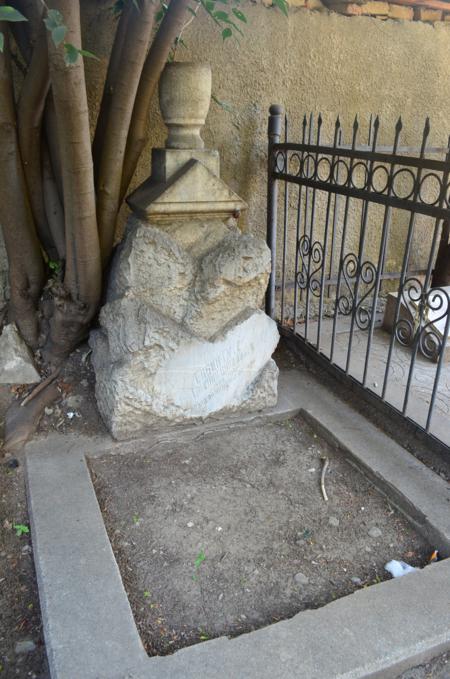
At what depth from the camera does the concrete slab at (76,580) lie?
5.33ft

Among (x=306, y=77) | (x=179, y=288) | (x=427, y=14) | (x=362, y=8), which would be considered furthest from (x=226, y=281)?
(x=427, y=14)

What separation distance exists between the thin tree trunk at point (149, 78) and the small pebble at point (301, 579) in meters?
2.27

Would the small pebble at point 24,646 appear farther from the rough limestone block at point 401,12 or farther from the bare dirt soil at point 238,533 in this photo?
the rough limestone block at point 401,12

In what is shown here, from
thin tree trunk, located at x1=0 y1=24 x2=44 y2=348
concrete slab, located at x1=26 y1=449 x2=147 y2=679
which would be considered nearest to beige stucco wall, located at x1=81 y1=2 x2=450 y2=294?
thin tree trunk, located at x1=0 y1=24 x2=44 y2=348

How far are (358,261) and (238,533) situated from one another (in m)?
1.51

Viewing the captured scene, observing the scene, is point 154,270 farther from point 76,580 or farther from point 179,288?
point 76,580

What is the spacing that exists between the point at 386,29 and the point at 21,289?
10.3ft

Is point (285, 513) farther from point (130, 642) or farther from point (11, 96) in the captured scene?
point (11, 96)

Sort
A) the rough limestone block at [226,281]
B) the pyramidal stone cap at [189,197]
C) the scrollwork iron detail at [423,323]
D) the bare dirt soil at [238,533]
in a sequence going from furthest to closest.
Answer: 1. the rough limestone block at [226,281]
2. the pyramidal stone cap at [189,197]
3. the scrollwork iron detail at [423,323]
4. the bare dirt soil at [238,533]

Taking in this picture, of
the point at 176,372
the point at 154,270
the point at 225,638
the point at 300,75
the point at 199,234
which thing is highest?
the point at 300,75

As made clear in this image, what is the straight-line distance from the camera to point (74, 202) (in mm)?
2527

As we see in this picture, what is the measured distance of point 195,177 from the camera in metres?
2.53

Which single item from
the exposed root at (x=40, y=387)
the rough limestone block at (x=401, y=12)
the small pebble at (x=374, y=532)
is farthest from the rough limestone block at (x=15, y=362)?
the rough limestone block at (x=401, y=12)

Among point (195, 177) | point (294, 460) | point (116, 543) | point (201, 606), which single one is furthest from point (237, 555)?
point (195, 177)
